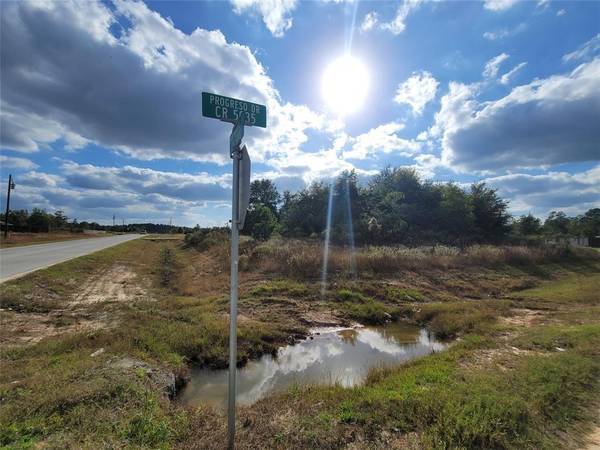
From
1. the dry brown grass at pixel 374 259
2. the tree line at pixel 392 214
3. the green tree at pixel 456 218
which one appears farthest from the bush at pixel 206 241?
the green tree at pixel 456 218

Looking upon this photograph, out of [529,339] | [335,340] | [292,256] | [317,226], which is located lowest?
[335,340]

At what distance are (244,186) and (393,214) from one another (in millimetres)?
29288

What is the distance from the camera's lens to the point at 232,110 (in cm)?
285

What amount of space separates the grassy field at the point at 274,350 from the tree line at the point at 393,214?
13.8 metres

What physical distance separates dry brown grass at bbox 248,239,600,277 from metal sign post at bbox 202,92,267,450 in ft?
39.1

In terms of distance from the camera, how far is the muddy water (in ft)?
17.0

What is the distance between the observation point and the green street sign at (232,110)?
2.78m

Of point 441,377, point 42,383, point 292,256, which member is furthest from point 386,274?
point 42,383

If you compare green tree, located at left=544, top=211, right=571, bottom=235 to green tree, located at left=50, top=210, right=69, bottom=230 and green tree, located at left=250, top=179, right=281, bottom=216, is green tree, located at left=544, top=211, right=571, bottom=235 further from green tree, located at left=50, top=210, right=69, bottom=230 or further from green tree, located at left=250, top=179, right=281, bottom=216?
green tree, located at left=50, top=210, right=69, bottom=230

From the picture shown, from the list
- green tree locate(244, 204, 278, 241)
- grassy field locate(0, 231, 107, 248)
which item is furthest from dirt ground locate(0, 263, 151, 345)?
grassy field locate(0, 231, 107, 248)

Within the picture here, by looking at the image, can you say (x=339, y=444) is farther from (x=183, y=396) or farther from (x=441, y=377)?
(x=183, y=396)

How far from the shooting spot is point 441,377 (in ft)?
15.5

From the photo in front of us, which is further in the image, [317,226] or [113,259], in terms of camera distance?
[317,226]

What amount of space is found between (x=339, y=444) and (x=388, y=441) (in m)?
0.50
